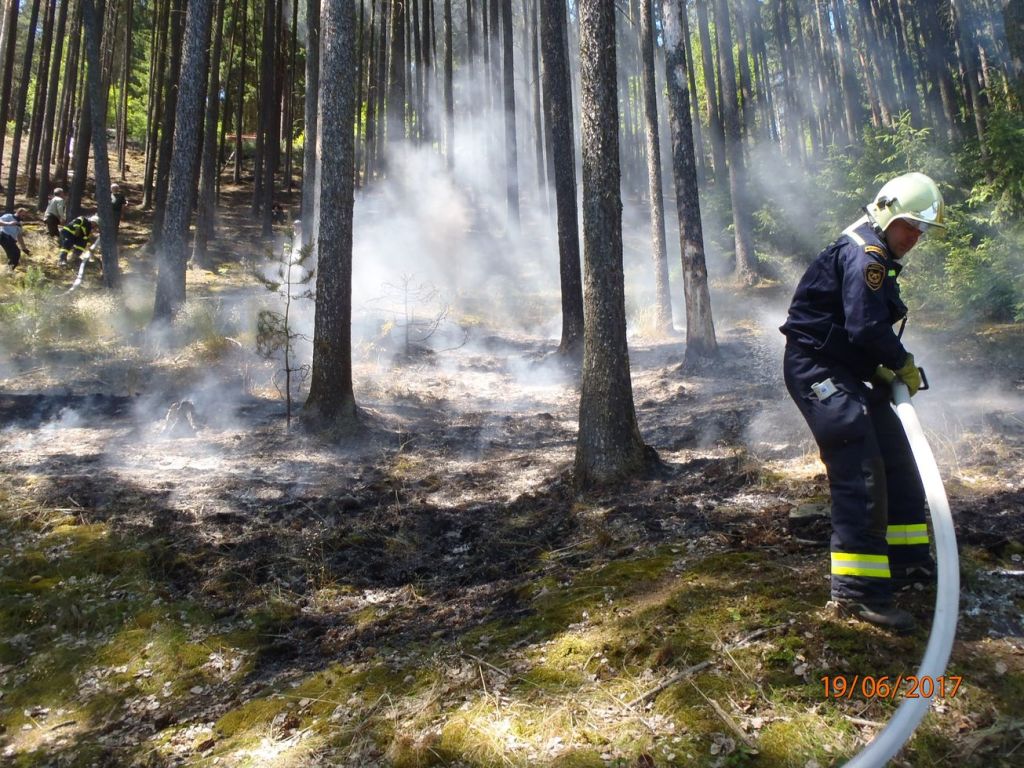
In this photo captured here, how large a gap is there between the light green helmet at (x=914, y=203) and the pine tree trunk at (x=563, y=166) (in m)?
8.43

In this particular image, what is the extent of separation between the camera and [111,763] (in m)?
3.17

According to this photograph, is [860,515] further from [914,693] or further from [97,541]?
[97,541]

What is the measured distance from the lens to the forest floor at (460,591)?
2.88m

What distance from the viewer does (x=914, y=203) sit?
3314 mm

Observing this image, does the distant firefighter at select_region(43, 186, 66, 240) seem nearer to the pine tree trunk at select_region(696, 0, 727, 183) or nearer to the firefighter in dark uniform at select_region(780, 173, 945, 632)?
the pine tree trunk at select_region(696, 0, 727, 183)

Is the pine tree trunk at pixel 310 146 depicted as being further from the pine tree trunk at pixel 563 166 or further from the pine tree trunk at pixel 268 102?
the pine tree trunk at pixel 563 166

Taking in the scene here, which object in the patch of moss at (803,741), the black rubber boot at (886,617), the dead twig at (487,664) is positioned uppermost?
the black rubber boot at (886,617)

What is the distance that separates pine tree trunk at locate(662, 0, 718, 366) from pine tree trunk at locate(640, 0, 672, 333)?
2782 mm

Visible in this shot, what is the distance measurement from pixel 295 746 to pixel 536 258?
2018 cm

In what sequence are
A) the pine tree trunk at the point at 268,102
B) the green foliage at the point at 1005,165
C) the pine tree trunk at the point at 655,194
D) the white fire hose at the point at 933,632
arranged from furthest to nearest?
the pine tree trunk at the point at 268,102 < the pine tree trunk at the point at 655,194 < the green foliage at the point at 1005,165 < the white fire hose at the point at 933,632

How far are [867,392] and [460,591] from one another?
111 inches

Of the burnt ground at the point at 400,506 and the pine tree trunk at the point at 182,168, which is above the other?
the pine tree trunk at the point at 182,168

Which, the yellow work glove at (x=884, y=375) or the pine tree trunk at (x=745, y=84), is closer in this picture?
the yellow work glove at (x=884, y=375)

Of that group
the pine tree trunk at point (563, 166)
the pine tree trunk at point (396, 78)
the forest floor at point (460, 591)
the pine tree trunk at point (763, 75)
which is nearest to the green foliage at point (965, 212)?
the forest floor at point (460, 591)
